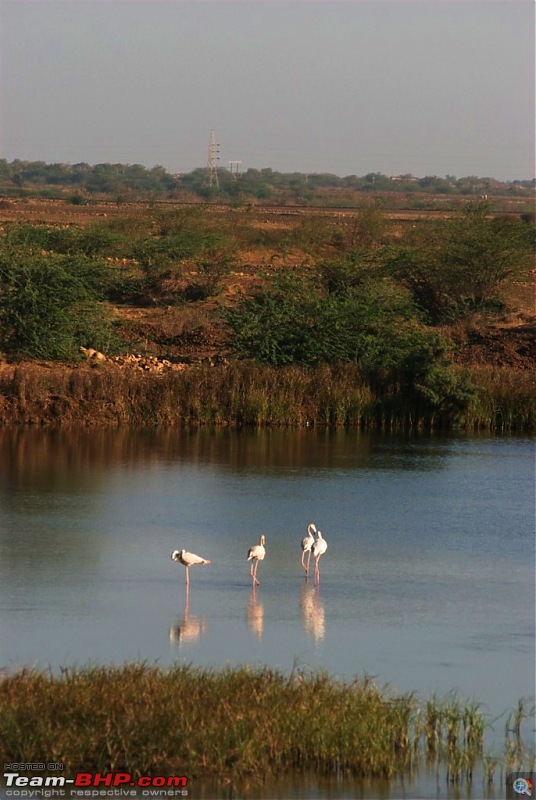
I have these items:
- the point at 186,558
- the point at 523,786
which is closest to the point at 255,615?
the point at 186,558

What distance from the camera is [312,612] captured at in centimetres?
1135

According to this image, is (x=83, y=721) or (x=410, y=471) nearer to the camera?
(x=83, y=721)

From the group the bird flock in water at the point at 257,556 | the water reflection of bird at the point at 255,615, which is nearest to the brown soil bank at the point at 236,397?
the bird flock in water at the point at 257,556

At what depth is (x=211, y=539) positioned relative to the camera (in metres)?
14.2

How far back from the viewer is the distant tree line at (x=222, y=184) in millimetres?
113812

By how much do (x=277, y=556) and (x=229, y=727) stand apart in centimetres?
580

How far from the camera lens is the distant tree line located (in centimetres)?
11381

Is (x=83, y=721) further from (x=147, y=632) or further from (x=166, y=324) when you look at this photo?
(x=166, y=324)

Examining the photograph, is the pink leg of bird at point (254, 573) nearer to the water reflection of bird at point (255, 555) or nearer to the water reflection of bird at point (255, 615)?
the water reflection of bird at point (255, 555)

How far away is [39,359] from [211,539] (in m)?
11.8

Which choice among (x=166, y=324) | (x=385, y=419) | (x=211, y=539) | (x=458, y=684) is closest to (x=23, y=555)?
(x=211, y=539)

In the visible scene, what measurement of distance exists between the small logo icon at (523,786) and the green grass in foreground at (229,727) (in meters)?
0.16

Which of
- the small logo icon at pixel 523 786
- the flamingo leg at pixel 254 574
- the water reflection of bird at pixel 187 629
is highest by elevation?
the flamingo leg at pixel 254 574

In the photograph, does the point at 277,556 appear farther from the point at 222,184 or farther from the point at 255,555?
the point at 222,184
